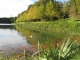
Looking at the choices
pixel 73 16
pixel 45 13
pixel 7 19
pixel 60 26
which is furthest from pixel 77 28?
pixel 7 19

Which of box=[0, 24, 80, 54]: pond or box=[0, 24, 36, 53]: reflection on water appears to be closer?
box=[0, 24, 80, 54]: pond

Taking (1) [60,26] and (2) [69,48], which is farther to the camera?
(1) [60,26]

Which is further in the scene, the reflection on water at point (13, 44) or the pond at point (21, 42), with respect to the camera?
the reflection on water at point (13, 44)

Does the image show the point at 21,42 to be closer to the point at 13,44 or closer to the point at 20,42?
the point at 20,42

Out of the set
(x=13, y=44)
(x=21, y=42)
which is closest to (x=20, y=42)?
(x=21, y=42)

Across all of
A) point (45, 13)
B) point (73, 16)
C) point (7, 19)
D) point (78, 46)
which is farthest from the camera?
point (7, 19)

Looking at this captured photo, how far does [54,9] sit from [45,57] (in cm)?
5831

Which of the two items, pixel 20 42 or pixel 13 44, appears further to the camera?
pixel 20 42

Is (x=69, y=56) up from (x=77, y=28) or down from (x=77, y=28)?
up

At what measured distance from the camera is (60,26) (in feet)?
149

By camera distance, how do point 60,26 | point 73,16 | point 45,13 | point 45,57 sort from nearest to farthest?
1. point 45,57
2. point 60,26
3. point 73,16
4. point 45,13

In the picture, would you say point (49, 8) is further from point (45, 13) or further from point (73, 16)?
point (73, 16)

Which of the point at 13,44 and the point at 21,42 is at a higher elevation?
the point at 13,44

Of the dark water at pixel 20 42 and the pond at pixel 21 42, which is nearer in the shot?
the pond at pixel 21 42
